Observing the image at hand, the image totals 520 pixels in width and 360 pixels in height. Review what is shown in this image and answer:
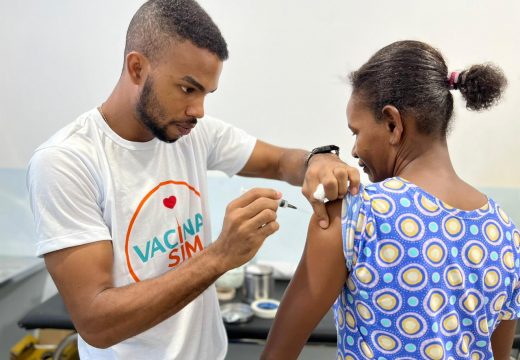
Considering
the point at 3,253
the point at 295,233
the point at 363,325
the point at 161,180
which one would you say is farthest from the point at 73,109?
the point at 363,325

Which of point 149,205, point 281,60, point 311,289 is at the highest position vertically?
point 281,60

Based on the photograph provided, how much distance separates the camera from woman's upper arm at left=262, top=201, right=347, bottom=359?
896 millimetres

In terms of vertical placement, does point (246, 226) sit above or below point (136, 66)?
below

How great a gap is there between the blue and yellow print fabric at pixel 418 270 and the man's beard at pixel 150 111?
50cm

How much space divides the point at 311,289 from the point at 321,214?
0.51 feet

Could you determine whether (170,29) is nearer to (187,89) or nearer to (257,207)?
(187,89)

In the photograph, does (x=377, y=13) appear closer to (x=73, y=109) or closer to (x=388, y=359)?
(x=73, y=109)

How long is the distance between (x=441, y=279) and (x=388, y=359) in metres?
0.18

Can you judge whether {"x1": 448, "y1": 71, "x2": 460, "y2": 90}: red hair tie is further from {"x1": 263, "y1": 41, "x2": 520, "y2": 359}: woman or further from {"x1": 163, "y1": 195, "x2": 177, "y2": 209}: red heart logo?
{"x1": 163, "y1": 195, "x2": 177, "y2": 209}: red heart logo

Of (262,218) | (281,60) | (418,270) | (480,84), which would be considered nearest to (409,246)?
(418,270)

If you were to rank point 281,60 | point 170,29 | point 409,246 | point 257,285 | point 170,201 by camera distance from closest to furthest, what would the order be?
point 409,246
point 170,29
point 170,201
point 257,285
point 281,60

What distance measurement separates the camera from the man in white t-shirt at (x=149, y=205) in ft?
3.12

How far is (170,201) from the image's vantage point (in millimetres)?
1179

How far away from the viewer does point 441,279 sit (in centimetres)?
84
